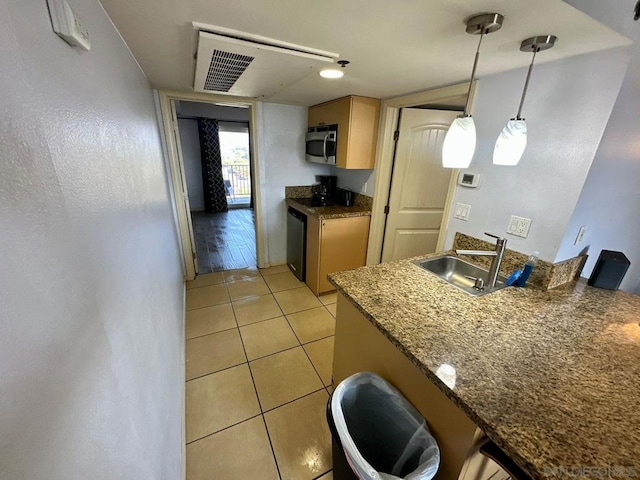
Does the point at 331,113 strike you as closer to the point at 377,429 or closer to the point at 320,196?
the point at 320,196

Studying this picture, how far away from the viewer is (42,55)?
1.61ft

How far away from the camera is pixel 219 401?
1.64 m

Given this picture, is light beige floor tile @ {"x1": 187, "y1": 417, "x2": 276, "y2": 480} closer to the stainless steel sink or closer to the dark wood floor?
the stainless steel sink

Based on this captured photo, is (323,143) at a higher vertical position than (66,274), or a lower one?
higher

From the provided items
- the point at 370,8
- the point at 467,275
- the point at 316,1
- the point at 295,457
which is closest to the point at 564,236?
the point at 467,275

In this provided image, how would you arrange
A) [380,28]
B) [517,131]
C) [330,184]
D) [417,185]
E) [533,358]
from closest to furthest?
[533,358] → [380,28] → [517,131] → [417,185] → [330,184]

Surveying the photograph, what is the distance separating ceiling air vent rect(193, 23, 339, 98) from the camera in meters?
1.18

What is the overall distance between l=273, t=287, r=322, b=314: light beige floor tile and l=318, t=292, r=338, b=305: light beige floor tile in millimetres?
58

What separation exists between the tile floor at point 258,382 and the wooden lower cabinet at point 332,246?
0.95 feet

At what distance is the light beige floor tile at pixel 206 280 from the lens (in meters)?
2.98

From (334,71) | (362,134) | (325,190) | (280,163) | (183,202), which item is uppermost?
(334,71)

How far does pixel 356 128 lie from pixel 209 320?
2306mm

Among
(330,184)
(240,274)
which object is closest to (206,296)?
(240,274)

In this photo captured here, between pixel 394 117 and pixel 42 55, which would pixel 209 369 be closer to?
pixel 42 55
